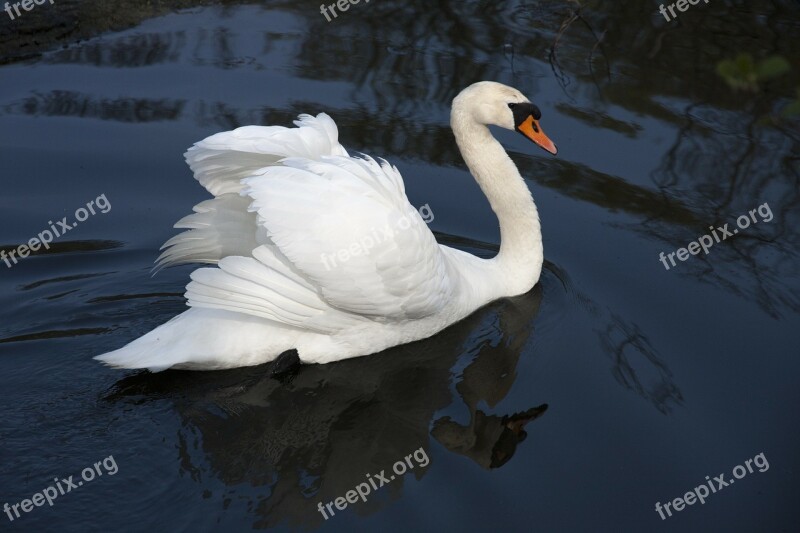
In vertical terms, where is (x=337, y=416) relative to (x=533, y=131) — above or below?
below

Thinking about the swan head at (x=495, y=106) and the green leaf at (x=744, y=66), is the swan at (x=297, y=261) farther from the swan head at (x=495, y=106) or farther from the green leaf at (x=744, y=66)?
the green leaf at (x=744, y=66)

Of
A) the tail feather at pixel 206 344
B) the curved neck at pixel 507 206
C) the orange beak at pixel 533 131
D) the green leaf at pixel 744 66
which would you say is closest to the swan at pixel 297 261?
the tail feather at pixel 206 344

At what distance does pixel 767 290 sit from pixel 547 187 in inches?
78.3

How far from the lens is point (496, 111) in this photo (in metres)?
6.80

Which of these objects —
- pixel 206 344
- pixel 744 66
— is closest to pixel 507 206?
pixel 206 344

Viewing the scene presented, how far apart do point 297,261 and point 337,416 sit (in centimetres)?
86

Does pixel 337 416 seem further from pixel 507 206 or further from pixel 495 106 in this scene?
pixel 495 106

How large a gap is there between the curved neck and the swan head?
6 centimetres

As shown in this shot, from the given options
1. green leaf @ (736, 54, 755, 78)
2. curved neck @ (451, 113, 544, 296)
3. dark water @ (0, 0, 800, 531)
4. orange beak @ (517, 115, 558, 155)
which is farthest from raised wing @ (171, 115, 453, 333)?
green leaf @ (736, 54, 755, 78)

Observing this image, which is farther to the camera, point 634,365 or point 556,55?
point 556,55

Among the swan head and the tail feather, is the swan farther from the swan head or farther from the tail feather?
the swan head

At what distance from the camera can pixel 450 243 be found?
293 inches

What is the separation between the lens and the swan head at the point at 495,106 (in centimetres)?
677

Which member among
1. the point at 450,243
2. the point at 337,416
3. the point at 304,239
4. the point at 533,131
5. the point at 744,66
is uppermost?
the point at 744,66
